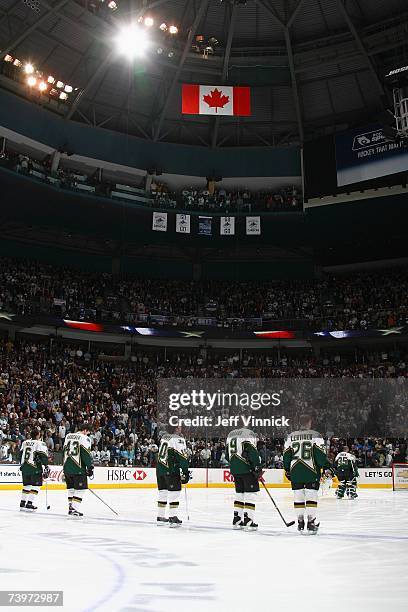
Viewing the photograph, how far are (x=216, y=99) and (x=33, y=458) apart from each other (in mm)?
24557

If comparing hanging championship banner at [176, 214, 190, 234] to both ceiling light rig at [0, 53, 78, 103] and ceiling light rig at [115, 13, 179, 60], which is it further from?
ceiling light rig at [0, 53, 78, 103]

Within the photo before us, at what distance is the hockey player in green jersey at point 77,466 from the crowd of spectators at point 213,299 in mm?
24294

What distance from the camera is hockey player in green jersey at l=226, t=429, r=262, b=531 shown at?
12.0 metres

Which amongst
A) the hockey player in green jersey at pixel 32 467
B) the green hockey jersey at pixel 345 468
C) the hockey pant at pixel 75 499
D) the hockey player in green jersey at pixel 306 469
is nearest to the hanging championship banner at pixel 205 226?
the green hockey jersey at pixel 345 468

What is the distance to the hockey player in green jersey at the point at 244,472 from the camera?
1205 cm

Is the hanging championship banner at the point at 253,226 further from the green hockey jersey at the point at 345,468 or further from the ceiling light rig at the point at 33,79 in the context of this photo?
the green hockey jersey at the point at 345,468

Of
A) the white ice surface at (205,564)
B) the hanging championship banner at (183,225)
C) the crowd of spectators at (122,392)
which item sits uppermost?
the hanging championship banner at (183,225)

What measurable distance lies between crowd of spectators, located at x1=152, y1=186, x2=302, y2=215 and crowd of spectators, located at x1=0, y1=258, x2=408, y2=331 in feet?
21.9

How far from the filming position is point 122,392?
35625 mm

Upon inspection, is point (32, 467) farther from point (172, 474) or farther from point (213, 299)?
point (213, 299)

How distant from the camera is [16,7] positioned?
31875 mm

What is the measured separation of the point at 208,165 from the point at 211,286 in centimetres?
884

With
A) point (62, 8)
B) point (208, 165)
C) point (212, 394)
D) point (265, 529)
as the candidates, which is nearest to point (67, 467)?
point (265, 529)

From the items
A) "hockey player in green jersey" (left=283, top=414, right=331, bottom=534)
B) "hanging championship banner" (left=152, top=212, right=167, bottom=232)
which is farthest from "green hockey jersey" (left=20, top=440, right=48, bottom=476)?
"hanging championship banner" (left=152, top=212, right=167, bottom=232)
